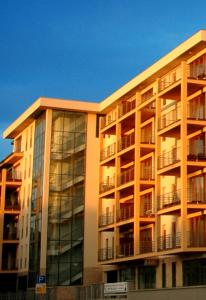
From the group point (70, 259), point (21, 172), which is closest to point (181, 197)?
point (70, 259)

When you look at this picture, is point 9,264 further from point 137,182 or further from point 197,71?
point 197,71

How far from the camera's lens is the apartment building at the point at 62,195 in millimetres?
61688

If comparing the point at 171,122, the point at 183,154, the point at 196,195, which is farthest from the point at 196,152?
the point at 171,122

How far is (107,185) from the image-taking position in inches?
2406

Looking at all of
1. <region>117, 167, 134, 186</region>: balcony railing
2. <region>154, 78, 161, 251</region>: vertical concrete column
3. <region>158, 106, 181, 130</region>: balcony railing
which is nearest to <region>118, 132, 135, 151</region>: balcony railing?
<region>117, 167, 134, 186</region>: balcony railing

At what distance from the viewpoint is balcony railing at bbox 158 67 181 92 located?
50.1 meters

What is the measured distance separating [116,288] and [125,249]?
34.2ft

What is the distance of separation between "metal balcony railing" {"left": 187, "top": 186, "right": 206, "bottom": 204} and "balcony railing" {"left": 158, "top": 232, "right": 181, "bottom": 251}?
2.74m

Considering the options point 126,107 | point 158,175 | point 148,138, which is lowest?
point 158,175

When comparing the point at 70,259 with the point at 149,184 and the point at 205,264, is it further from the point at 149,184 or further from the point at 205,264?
the point at 205,264

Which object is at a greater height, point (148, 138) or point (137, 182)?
point (148, 138)

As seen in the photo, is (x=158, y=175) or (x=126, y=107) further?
(x=126, y=107)

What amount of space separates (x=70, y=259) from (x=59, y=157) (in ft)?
31.1

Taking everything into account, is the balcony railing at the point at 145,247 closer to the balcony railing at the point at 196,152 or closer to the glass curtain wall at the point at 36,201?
the balcony railing at the point at 196,152
